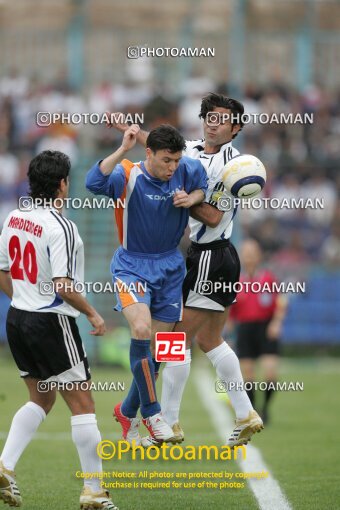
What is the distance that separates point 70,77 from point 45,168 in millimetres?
15602

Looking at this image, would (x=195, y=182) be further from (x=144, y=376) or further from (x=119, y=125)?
(x=144, y=376)

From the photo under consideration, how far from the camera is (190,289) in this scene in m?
9.43

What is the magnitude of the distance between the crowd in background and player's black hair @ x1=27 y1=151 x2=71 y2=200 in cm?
1261

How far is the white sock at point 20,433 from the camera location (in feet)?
27.1

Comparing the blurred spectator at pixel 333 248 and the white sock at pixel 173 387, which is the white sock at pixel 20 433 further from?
the blurred spectator at pixel 333 248

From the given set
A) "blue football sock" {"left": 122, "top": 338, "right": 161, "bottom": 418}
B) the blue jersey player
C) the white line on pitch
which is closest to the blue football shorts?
the blue jersey player

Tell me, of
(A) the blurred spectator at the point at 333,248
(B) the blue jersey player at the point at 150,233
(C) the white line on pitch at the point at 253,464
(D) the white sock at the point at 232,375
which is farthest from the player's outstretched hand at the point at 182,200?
(A) the blurred spectator at the point at 333,248

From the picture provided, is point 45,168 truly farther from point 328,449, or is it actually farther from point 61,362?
point 328,449

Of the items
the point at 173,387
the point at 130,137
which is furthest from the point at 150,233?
the point at 173,387

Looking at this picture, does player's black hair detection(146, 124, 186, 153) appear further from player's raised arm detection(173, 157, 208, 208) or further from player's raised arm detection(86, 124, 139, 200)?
player's raised arm detection(173, 157, 208, 208)

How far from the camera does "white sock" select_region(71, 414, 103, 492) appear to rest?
8203mm

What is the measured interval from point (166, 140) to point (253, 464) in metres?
3.98

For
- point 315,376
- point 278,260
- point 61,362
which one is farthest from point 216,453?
point 278,260

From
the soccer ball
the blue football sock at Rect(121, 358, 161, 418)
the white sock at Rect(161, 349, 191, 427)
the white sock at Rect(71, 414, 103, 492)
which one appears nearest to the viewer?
the white sock at Rect(71, 414, 103, 492)
